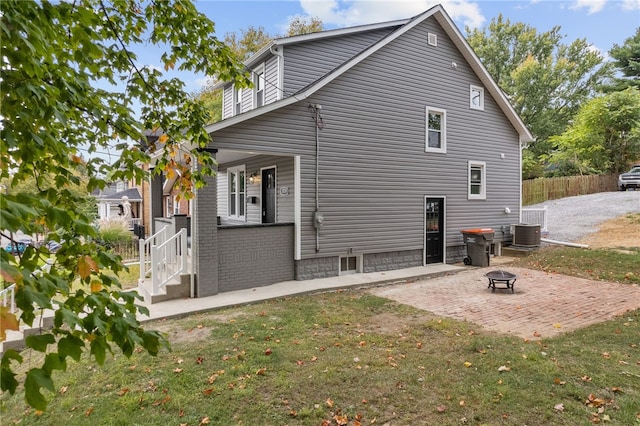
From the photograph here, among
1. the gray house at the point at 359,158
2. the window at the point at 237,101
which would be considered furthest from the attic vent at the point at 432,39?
the window at the point at 237,101

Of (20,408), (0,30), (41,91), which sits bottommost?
(20,408)

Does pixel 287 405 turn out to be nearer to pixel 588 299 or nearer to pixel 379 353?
pixel 379 353

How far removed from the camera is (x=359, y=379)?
4133 millimetres

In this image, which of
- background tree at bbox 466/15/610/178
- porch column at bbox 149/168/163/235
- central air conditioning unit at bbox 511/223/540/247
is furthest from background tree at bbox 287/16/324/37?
background tree at bbox 466/15/610/178

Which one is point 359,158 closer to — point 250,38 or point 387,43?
Answer: point 387,43

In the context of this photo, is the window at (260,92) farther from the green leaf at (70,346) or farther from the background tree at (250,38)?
the background tree at (250,38)

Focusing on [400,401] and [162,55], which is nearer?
[400,401]

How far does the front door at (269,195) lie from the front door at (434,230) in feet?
16.1

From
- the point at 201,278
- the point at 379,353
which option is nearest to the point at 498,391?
the point at 379,353

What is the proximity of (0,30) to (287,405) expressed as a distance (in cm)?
357

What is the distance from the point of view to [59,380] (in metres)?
4.39

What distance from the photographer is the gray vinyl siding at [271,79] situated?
35.6 feet

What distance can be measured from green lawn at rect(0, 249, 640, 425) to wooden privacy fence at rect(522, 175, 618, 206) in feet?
67.3

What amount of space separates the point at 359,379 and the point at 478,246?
890cm
